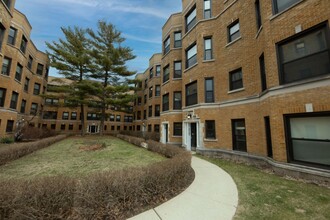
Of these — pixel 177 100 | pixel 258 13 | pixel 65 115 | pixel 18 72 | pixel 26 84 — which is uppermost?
pixel 258 13

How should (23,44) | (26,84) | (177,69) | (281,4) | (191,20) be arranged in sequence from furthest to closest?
(26,84)
(23,44)
(177,69)
(191,20)
(281,4)

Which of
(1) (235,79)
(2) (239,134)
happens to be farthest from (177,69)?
(2) (239,134)

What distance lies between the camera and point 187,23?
17297 millimetres

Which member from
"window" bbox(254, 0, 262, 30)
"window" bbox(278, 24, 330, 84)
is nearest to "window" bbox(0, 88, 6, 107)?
"window" bbox(254, 0, 262, 30)

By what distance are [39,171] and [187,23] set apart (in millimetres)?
17403

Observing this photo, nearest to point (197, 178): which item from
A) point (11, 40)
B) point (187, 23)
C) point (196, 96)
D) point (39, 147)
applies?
point (196, 96)

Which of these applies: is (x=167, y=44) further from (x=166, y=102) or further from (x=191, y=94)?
(x=191, y=94)

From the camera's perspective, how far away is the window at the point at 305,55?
6578 mm

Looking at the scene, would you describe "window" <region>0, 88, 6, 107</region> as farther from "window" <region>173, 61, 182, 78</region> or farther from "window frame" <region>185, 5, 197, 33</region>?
"window frame" <region>185, 5, 197, 33</region>

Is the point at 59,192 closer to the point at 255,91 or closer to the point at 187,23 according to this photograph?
the point at 255,91

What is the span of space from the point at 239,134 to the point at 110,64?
22.9 metres

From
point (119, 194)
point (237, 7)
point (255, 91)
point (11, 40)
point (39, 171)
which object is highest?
point (11, 40)

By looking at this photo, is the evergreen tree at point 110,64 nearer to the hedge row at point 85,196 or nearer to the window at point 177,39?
the window at point 177,39

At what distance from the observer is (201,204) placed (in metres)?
4.55
